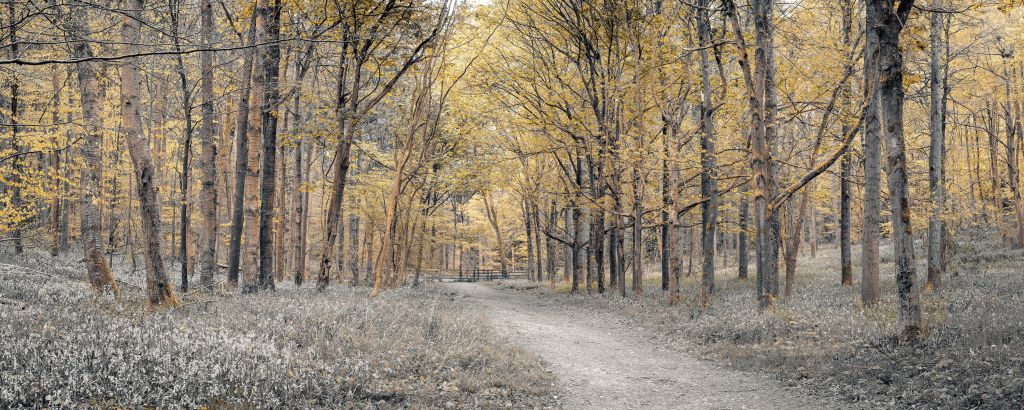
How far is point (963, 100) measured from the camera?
23672mm

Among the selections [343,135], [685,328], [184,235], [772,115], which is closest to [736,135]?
[772,115]

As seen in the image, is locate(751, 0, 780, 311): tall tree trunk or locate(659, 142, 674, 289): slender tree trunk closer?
locate(751, 0, 780, 311): tall tree trunk

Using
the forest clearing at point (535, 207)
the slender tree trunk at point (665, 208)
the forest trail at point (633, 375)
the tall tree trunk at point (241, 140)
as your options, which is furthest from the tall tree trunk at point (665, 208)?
the tall tree trunk at point (241, 140)

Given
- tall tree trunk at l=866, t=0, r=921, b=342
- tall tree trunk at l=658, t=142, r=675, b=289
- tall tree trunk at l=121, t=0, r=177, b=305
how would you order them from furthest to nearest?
1. tall tree trunk at l=658, t=142, r=675, b=289
2. tall tree trunk at l=121, t=0, r=177, b=305
3. tall tree trunk at l=866, t=0, r=921, b=342

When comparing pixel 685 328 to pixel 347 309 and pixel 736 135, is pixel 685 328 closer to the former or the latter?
pixel 347 309

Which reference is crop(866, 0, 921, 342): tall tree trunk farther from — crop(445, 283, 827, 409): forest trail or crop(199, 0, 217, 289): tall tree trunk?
crop(199, 0, 217, 289): tall tree trunk

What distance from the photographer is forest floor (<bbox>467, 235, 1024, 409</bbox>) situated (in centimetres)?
571

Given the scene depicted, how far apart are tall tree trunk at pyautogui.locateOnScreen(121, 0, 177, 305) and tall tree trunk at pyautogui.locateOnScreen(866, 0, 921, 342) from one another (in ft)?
35.7

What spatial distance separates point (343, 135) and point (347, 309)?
5.19 meters

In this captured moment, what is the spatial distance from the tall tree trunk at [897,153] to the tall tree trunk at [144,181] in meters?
10.9

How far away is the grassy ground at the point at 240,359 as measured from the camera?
4.30 metres

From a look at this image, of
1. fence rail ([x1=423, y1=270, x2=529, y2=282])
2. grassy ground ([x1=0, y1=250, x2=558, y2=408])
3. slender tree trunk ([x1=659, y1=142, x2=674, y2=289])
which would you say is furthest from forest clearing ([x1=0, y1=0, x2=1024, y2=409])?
fence rail ([x1=423, y1=270, x2=529, y2=282])

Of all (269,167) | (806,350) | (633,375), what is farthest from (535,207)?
(806,350)

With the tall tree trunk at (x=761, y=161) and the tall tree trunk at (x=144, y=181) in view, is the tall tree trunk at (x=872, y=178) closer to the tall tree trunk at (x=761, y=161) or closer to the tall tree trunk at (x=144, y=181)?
the tall tree trunk at (x=761, y=161)
